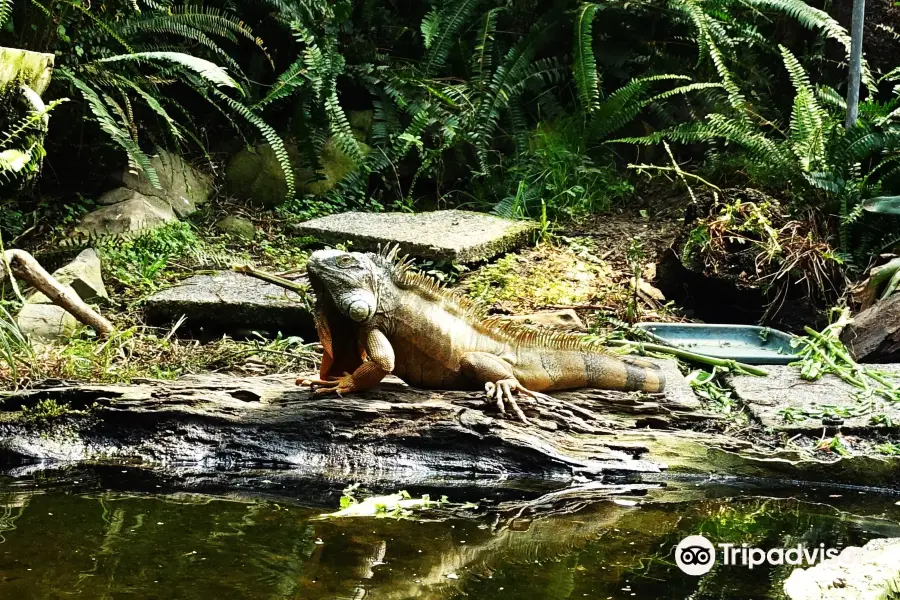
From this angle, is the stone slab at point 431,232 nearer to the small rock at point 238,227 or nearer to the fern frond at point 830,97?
the small rock at point 238,227

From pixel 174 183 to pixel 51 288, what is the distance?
2803 millimetres

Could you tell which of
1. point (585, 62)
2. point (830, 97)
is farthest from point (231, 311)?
point (830, 97)

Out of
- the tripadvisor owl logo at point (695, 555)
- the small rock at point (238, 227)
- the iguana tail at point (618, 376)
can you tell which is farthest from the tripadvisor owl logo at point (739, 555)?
the small rock at point (238, 227)

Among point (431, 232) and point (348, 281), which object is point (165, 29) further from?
point (348, 281)

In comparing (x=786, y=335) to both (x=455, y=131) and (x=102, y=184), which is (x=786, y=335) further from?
(x=102, y=184)

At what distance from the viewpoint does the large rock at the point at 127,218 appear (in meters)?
7.69

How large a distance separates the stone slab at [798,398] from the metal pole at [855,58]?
8.36 feet

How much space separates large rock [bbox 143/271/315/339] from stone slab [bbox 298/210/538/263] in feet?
3.25

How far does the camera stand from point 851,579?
9.25 feet

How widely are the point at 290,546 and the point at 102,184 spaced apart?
5769 millimetres

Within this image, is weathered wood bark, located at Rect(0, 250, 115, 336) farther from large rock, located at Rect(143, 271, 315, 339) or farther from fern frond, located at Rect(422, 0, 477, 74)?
fern frond, located at Rect(422, 0, 477, 74)

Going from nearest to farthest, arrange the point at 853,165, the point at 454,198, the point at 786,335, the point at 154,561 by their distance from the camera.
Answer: the point at 154,561 → the point at 786,335 → the point at 853,165 → the point at 454,198

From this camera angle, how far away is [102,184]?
27.2 feet

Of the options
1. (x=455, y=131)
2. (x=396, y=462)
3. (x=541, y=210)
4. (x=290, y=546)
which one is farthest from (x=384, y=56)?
(x=290, y=546)
